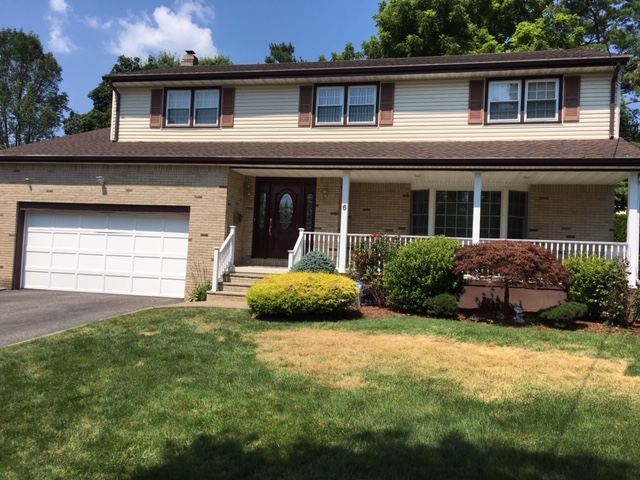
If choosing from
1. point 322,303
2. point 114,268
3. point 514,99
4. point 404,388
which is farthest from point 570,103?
point 114,268

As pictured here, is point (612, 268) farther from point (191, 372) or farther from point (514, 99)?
point (191, 372)

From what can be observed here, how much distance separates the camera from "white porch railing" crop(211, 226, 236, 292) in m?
12.0

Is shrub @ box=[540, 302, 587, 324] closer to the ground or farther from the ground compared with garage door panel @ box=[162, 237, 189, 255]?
closer to the ground

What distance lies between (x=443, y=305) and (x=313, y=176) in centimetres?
596

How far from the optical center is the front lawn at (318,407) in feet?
12.0

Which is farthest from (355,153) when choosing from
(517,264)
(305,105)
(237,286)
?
(517,264)

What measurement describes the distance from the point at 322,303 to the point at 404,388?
4059mm

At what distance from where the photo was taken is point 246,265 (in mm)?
13891

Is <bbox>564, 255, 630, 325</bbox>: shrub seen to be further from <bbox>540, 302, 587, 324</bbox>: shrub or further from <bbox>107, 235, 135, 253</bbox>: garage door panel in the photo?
<bbox>107, 235, 135, 253</bbox>: garage door panel

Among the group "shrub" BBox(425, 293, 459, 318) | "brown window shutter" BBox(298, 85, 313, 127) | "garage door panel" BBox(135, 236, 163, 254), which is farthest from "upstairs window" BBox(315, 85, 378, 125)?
"shrub" BBox(425, 293, 459, 318)

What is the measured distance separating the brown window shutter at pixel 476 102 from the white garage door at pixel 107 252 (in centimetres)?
854

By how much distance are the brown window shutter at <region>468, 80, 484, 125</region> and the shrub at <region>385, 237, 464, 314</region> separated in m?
4.94

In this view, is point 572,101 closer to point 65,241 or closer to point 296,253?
point 296,253

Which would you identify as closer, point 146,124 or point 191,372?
point 191,372
